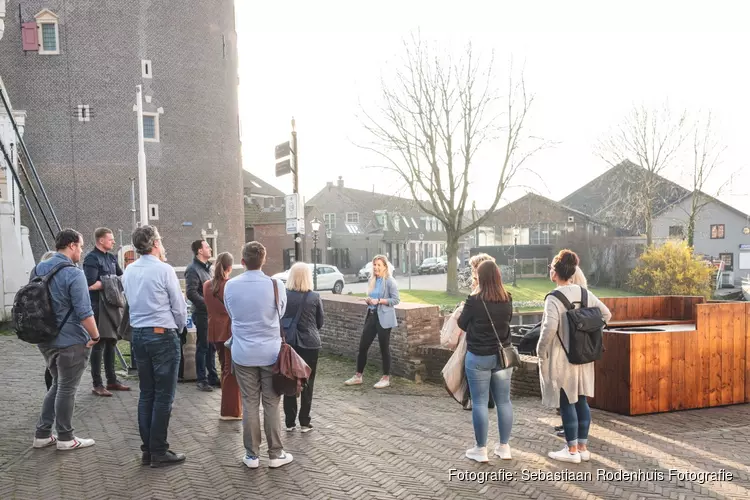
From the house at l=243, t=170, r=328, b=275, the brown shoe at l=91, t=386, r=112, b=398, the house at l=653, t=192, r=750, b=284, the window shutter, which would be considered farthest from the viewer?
the house at l=653, t=192, r=750, b=284

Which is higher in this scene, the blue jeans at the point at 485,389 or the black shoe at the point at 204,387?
the blue jeans at the point at 485,389

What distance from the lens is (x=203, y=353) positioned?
7926mm

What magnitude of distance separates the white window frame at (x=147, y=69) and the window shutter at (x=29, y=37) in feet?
14.7

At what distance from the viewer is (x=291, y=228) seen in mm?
11961

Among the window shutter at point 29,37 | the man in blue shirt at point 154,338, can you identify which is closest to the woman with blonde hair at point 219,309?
the man in blue shirt at point 154,338

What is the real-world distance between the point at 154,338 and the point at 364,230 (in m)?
57.5

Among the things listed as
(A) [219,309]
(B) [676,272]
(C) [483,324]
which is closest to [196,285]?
(A) [219,309]

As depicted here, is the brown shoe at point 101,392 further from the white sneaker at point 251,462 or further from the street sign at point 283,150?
the street sign at point 283,150

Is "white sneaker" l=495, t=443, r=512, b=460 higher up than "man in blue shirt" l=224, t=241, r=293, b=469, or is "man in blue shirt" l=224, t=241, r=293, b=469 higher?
"man in blue shirt" l=224, t=241, r=293, b=469

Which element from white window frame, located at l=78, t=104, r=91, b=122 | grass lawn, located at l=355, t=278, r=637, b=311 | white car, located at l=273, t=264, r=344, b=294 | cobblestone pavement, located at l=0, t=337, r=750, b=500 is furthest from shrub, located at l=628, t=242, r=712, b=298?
white window frame, located at l=78, t=104, r=91, b=122

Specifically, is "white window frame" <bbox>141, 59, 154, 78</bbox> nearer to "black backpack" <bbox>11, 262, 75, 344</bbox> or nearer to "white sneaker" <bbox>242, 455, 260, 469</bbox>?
Answer: "black backpack" <bbox>11, 262, 75, 344</bbox>

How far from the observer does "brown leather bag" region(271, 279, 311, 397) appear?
4949 millimetres

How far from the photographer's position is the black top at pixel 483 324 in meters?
5.04

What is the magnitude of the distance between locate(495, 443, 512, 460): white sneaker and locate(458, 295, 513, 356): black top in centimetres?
88
